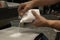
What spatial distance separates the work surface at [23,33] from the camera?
32.7 inches

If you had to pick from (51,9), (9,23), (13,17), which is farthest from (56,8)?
(9,23)

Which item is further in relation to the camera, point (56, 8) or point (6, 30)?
point (56, 8)

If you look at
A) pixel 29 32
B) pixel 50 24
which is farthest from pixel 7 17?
pixel 50 24

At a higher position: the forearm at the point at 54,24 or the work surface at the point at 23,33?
the forearm at the point at 54,24

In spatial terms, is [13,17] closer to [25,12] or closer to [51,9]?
[25,12]

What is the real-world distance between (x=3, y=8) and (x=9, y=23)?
7.4 inches

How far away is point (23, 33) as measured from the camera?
0.90 m

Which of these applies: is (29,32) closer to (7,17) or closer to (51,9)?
(7,17)

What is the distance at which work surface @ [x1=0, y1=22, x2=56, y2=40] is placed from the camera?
83 cm

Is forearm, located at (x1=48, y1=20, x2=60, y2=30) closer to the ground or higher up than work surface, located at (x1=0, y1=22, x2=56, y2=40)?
higher up

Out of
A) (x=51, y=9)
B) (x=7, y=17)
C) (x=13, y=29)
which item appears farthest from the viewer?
(x=51, y=9)

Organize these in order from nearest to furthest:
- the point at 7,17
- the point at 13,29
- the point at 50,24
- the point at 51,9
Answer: the point at 50,24, the point at 13,29, the point at 7,17, the point at 51,9

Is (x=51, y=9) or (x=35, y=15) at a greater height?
(x=35, y=15)

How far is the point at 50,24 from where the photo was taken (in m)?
0.87
